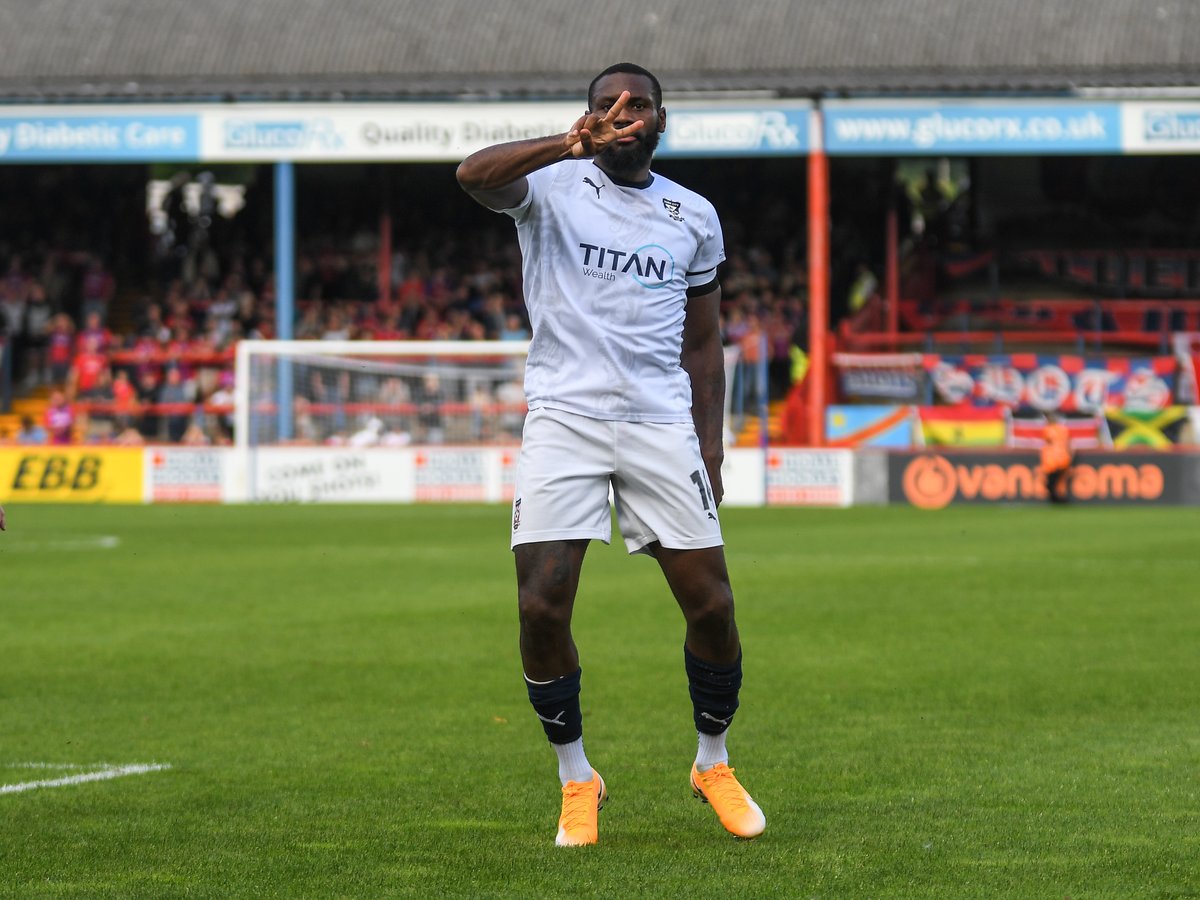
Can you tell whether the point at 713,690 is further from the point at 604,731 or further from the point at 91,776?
the point at 91,776

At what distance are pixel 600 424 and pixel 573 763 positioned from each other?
992 mm

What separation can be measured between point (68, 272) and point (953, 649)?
28155 millimetres

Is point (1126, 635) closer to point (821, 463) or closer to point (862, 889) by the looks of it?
point (862, 889)

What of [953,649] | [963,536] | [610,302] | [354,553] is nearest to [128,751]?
[610,302]

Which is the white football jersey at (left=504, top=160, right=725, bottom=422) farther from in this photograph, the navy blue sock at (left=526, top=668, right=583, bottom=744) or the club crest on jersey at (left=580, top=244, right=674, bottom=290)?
the navy blue sock at (left=526, top=668, right=583, bottom=744)

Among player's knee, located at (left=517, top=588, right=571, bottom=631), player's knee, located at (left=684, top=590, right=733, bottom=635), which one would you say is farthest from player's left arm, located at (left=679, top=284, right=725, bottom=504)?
player's knee, located at (left=517, top=588, right=571, bottom=631)

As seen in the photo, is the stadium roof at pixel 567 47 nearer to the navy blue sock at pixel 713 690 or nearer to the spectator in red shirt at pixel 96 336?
the spectator in red shirt at pixel 96 336

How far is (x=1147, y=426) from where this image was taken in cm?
2803

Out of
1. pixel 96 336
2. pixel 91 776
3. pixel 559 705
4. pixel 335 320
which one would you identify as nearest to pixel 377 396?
pixel 335 320

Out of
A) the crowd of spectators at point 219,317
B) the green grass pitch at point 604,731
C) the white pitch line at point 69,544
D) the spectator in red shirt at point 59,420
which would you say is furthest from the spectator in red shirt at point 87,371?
the green grass pitch at point 604,731

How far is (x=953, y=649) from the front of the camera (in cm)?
1064

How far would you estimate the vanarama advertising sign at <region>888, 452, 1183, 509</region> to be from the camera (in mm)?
26156

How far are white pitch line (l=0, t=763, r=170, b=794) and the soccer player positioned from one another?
1886mm

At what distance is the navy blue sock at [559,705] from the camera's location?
18.7ft
